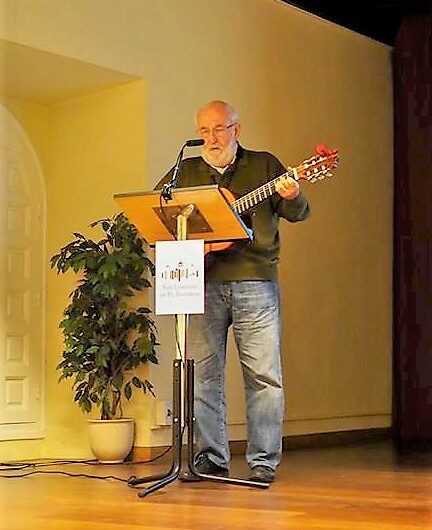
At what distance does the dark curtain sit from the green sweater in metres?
2.37

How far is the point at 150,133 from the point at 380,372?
2.11 meters

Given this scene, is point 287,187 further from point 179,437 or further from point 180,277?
point 179,437

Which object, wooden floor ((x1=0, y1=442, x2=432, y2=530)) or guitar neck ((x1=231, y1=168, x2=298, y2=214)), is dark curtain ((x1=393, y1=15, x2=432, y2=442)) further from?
guitar neck ((x1=231, y1=168, x2=298, y2=214))

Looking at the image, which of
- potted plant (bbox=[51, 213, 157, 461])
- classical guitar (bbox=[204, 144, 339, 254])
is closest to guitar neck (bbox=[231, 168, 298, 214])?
classical guitar (bbox=[204, 144, 339, 254])

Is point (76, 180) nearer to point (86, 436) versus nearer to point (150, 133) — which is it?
point (150, 133)

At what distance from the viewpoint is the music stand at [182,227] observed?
3189 mm

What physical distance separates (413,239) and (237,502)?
10.3ft

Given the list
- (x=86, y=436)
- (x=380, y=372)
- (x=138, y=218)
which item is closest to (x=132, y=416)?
(x=86, y=436)

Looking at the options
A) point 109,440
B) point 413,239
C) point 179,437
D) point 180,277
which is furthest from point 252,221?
point 413,239

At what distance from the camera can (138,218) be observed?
3.35 meters

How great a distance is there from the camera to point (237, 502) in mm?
2980

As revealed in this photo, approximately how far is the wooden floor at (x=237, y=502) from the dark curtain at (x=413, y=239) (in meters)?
1.62

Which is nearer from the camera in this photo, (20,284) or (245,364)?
(245,364)

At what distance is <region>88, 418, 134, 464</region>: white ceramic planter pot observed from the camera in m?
4.39
